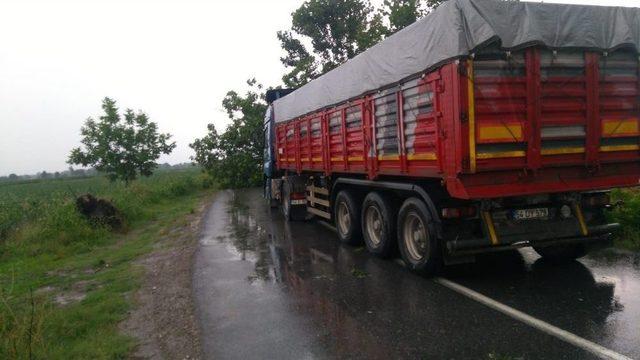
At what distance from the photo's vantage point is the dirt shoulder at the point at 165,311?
177 inches

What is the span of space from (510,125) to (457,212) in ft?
3.82

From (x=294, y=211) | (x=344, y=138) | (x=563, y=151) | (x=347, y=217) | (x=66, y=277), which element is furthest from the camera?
(x=294, y=211)

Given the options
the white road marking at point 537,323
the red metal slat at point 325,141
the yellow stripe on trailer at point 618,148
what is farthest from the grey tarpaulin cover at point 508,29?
the red metal slat at point 325,141

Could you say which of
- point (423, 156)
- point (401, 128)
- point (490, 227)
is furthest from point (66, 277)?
point (490, 227)

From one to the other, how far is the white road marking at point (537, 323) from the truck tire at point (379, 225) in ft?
3.93

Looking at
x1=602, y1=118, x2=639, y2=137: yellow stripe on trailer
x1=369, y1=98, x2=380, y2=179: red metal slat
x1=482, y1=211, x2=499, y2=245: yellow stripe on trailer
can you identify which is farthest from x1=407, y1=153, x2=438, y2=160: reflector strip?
x1=602, y1=118, x2=639, y2=137: yellow stripe on trailer

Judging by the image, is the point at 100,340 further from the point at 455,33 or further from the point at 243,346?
the point at 455,33

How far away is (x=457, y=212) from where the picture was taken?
18.1 feet

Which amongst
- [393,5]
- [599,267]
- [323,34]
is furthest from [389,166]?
[323,34]

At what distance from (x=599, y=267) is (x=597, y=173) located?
142cm

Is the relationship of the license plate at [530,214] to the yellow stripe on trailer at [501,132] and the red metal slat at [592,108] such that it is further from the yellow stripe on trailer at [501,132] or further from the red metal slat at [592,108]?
the yellow stripe on trailer at [501,132]

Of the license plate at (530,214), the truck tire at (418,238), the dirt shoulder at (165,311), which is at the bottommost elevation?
the dirt shoulder at (165,311)

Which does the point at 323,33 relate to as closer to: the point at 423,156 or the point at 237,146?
the point at 237,146

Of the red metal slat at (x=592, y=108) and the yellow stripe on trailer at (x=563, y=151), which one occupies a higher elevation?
the red metal slat at (x=592, y=108)
